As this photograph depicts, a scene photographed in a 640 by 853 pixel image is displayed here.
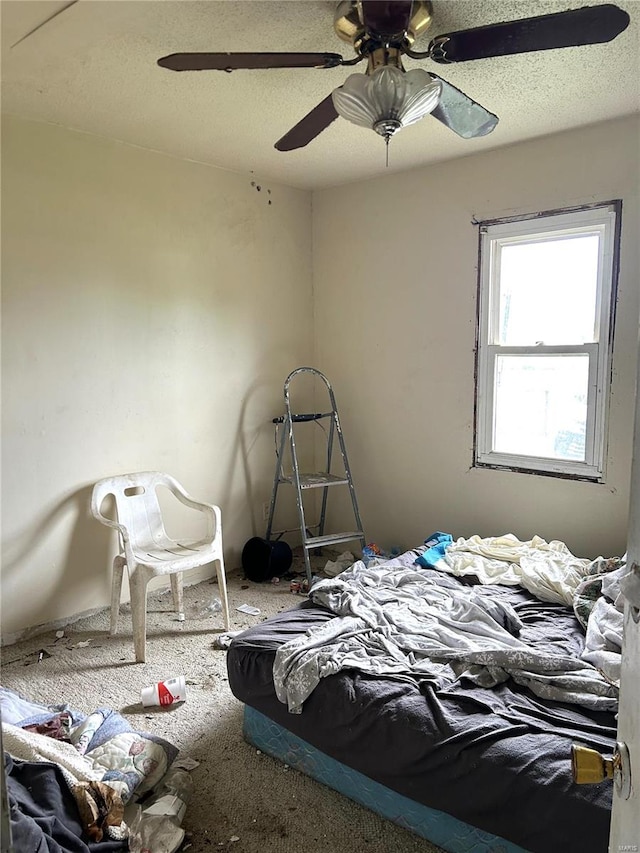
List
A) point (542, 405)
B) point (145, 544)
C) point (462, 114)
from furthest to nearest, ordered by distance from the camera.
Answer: point (542, 405) → point (145, 544) → point (462, 114)

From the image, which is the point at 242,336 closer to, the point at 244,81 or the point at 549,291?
the point at 244,81

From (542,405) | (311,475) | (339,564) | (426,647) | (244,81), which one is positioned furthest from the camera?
(311,475)

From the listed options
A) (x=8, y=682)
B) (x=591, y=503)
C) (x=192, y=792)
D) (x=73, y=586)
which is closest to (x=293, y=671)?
(x=192, y=792)

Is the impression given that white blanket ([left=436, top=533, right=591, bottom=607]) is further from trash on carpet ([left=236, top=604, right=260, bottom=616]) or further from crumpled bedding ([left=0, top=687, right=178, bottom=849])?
crumpled bedding ([left=0, top=687, right=178, bottom=849])

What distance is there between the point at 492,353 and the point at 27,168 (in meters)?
2.52

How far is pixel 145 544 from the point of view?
306cm

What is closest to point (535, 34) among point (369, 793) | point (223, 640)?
point (369, 793)

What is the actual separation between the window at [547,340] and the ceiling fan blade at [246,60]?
1731mm

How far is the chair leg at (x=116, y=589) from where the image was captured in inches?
115

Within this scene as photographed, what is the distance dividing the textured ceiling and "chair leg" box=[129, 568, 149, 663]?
6.72 feet

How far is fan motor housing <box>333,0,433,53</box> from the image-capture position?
5.76ft

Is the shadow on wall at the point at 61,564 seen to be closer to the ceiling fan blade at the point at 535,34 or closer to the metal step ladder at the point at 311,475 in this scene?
the metal step ladder at the point at 311,475

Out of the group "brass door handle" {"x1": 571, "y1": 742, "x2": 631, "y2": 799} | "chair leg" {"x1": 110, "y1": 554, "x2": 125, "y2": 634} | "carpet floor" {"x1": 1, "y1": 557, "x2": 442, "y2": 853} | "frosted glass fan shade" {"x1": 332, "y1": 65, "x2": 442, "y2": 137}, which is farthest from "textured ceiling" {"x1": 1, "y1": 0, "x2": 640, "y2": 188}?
"carpet floor" {"x1": 1, "y1": 557, "x2": 442, "y2": 853}

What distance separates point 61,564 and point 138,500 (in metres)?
0.49
